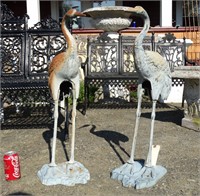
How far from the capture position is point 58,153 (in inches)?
169

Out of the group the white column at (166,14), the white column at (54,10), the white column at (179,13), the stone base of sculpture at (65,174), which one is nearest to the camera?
the stone base of sculpture at (65,174)

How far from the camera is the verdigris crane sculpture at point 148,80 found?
331 cm

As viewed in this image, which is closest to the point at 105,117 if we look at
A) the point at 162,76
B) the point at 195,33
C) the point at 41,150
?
the point at 41,150

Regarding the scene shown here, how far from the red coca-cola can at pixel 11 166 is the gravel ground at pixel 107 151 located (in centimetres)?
7

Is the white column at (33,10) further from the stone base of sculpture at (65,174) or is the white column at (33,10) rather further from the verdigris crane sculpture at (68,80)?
the stone base of sculpture at (65,174)

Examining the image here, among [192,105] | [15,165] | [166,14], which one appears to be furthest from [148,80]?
[166,14]

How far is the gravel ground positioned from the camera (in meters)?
3.33

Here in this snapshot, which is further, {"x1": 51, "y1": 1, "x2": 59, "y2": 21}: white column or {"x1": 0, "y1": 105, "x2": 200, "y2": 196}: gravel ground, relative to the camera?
{"x1": 51, "y1": 1, "x2": 59, "y2": 21}: white column

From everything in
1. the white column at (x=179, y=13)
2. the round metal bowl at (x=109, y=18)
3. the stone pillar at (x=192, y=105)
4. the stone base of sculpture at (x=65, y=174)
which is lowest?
Answer: the stone base of sculpture at (x=65, y=174)

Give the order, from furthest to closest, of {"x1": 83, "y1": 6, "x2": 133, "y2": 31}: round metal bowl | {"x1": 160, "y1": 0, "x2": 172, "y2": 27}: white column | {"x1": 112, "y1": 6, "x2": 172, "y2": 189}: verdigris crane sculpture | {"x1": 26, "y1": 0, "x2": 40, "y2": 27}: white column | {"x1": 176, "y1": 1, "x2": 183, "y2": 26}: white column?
1. {"x1": 176, "y1": 1, "x2": 183, "y2": 26}: white column
2. {"x1": 160, "y1": 0, "x2": 172, "y2": 27}: white column
3. {"x1": 26, "y1": 0, "x2": 40, "y2": 27}: white column
4. {"x1": 83, "y1": 6, "x2": 133, "y2": 31}: round metal bowl
5. {"x1": 112, "y1": 6, "x2": 172, "y2": 189}: verdigris crane sculpture

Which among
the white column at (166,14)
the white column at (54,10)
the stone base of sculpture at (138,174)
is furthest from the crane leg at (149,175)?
the white column at (54,10)

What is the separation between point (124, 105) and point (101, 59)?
3.40ft

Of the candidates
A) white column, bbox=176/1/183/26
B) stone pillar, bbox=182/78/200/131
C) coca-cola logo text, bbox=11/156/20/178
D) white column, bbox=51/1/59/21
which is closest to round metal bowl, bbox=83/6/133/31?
stone pillar, bbox=182/78/200/131

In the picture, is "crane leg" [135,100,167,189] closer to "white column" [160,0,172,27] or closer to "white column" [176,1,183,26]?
"white column" [160,0,172,27]
